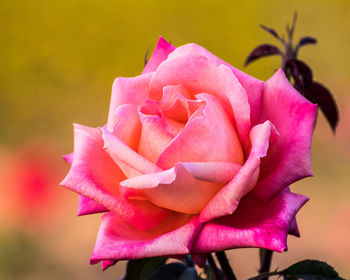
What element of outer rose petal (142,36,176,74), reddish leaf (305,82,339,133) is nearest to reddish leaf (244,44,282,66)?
reddish leaf (305,82,339,133)

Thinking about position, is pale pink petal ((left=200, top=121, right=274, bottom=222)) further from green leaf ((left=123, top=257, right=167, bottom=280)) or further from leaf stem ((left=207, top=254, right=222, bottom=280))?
green leaf ((left=123, top=257, right=167, bottom=280))

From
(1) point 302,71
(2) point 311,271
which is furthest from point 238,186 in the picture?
(1) point 302,71

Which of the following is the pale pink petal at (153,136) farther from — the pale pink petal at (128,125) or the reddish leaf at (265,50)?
the reddish leaf at (265,50)

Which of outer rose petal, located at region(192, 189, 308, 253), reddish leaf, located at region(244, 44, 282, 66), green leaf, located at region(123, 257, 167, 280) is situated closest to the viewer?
outer rose petal, located at region(192, 189, 308, 253)

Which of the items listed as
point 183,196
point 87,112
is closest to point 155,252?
point 183,196

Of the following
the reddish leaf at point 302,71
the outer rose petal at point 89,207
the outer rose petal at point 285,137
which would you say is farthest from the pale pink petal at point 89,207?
the reddish leaf at point 302,71
